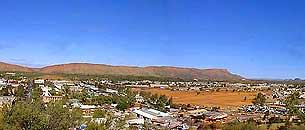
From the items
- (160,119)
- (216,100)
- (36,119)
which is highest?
(36,119)

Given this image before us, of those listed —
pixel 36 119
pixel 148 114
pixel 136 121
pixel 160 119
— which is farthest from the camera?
pixel 148 114

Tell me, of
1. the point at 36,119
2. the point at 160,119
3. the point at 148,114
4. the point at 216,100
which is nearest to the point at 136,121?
the point at 160,119

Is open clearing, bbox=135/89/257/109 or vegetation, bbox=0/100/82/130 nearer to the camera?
vegetation, bbox=0/100/82/130

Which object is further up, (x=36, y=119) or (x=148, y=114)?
(x=36, y=119)

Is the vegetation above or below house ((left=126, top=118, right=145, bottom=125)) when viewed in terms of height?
above

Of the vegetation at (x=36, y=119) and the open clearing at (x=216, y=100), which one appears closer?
the vegetation at (x=36, y=119)

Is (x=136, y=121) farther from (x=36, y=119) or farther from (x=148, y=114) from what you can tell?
(x=36, y=119)

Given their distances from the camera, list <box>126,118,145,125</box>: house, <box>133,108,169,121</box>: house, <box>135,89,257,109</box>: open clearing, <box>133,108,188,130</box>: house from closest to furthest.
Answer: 1. <box>126,118,145,125</box>: house
2. <box>133,108,188,130</box>: house
3. <box>133,108,169,121</box>: house
4. <box>135,89,257,109</box>: open clearing

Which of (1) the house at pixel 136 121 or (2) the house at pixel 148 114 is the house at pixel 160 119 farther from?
(1) the house at pixel 136 121

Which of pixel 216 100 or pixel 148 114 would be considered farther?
pixel 216 100

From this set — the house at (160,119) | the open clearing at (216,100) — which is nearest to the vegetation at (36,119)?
the house at (160,119)

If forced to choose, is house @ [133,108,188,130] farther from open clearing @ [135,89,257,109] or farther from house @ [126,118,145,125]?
open clearing @ [135,89,257,109]

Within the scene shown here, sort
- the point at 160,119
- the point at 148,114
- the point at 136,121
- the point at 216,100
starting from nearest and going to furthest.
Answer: the point at 136,121 → the point at 160,119 → the point at 148,114 → the point at 216,100

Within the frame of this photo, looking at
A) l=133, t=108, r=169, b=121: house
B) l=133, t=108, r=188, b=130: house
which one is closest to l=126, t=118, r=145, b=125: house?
l=133, t=108, r=188, b=130: house
